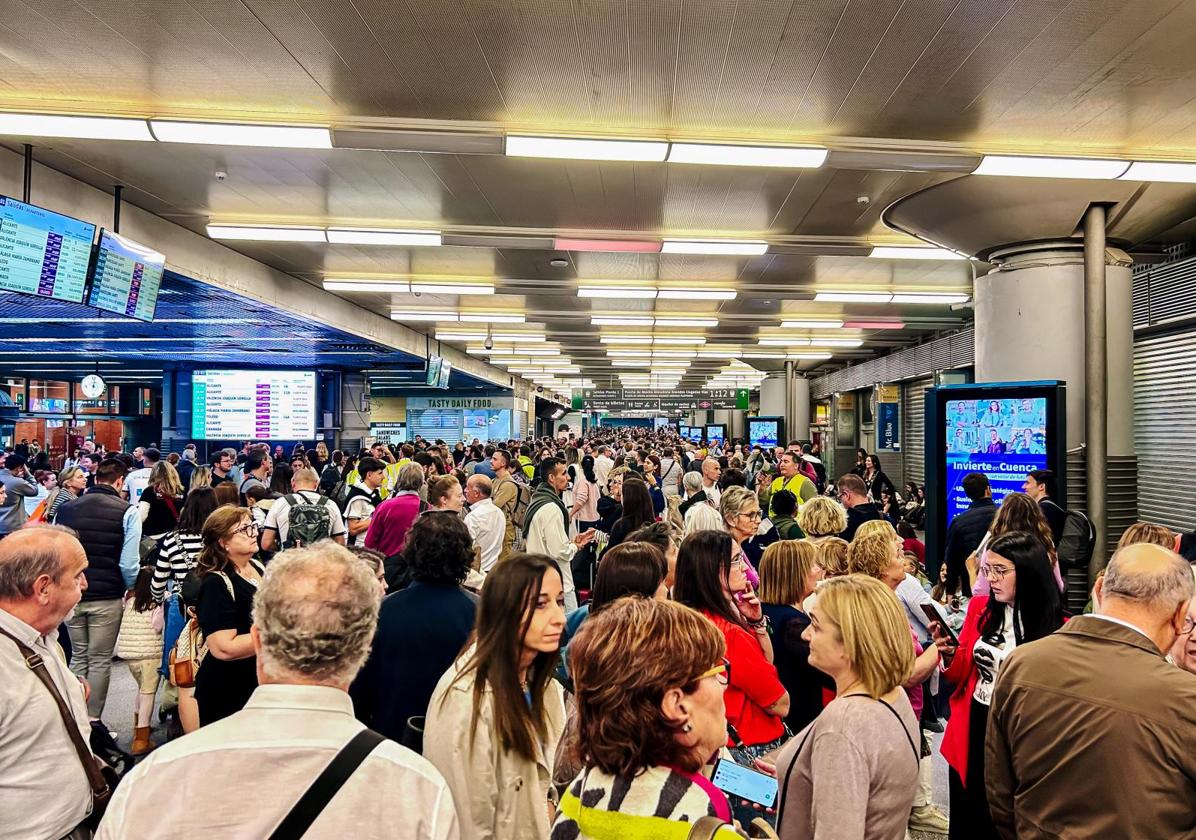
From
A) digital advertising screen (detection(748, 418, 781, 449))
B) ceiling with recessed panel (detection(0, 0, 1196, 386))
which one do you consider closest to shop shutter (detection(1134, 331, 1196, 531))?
ceiling with recessed panel (detection(0, 0, 1196, 386))

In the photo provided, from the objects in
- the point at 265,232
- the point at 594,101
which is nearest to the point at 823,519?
the point at 594,101

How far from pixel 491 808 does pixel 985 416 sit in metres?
6.91

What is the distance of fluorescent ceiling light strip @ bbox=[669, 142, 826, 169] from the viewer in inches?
225

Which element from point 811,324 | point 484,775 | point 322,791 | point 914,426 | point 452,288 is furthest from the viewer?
point 914,426

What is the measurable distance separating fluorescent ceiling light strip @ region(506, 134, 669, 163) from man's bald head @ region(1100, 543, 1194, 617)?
4.24 meters

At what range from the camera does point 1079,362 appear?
757 cm

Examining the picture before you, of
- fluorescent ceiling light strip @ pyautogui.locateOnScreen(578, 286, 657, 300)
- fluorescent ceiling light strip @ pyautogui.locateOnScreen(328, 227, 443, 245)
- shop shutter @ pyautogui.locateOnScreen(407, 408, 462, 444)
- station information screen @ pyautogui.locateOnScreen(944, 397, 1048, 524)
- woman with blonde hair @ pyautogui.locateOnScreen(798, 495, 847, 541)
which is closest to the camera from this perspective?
woman with blonde hair @ pyautogui.locateOnScreen(798, 495, 847, 541)

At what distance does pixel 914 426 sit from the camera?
63.3ft

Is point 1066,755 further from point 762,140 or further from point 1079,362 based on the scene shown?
point 1079,362

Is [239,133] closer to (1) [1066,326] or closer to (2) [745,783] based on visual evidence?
(2) [745,783]

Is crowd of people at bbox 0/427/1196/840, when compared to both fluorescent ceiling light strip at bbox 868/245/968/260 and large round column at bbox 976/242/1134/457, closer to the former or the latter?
large round column at bbox 976/242/1134/457

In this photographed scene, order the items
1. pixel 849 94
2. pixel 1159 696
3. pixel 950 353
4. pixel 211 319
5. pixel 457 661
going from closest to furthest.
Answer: pixel 1159 696, pixel 457 661, pixel 849 94, pixel 211 319, pixel 950 353

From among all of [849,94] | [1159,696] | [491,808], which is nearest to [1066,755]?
[1159,696]

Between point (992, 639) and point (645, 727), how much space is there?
7.39 feet
